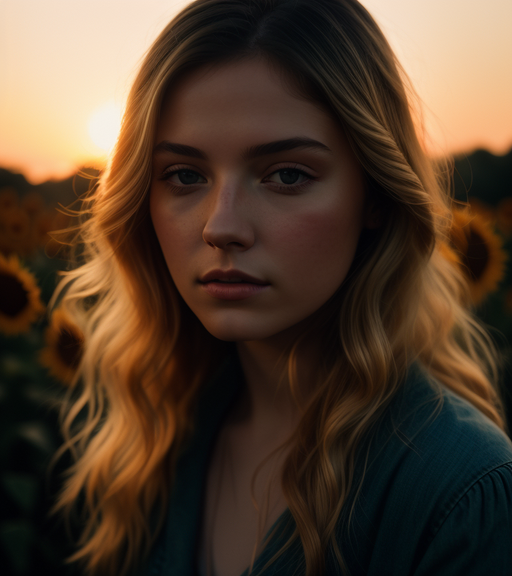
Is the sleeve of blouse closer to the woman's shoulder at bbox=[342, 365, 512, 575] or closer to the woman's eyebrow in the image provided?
the woman's shoulder at bbox=[342, 365, 512, 575]

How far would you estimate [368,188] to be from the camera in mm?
1189

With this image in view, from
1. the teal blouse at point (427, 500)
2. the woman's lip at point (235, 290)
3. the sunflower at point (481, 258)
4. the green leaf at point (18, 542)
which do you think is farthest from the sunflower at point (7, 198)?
the sunflower at point (481, 258)

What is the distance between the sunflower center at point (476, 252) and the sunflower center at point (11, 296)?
1.51 m

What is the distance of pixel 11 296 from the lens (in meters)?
1.52

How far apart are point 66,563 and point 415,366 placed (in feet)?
4.13

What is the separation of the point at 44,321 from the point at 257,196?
1015 millimetres

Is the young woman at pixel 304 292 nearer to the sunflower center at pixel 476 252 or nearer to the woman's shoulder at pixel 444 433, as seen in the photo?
the woman's shoulder at pixel 444 433

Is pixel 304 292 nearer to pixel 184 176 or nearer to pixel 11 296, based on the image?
pixel 184 176

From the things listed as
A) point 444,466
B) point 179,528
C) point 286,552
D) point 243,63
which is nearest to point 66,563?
point 179,528

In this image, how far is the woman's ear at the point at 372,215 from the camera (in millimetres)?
1214

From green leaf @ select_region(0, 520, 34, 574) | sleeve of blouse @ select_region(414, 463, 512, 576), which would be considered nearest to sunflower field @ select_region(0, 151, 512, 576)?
green leaf @ select_region(0, 520, 34, 574)

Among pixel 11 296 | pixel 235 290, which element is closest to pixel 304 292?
pixel 235 290

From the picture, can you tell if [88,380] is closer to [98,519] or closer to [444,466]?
[98,519]

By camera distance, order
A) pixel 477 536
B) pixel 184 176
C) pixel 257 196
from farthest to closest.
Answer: pixel 184 176 < pixel 257 196 < pixel 477 536
